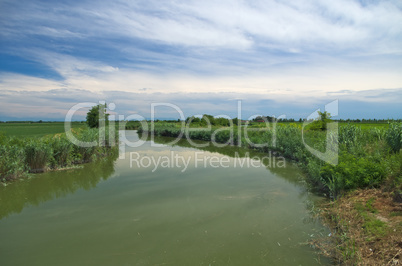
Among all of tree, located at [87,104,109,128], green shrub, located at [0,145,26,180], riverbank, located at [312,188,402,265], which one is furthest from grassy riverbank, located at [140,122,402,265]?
tree, located at [87,104,109,128]

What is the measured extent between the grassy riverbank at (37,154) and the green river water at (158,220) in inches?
20.2

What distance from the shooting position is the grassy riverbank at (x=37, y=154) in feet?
25.4

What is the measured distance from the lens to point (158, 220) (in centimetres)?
510

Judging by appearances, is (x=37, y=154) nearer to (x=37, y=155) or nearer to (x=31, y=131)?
(x=37, y=155)

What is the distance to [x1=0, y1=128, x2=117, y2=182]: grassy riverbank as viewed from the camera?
7754 millimetres

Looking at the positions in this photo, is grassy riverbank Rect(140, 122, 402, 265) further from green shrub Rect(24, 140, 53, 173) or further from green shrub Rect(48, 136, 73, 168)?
green shrub Rect(48, 136, 73, 168)

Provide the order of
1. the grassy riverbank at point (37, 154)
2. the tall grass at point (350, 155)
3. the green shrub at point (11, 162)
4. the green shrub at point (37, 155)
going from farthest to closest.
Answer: the green shrub at point (37, 155) < the grassy riverbank at point (37, 154) < the green shrub at point (11, 162) < the tall grass at point (350, 155)

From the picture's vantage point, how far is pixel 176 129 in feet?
98.0

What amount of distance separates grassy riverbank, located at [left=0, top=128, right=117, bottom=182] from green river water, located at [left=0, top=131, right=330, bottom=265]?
51 cm

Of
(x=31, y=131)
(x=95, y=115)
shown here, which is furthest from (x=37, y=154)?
(x=31, y=131)

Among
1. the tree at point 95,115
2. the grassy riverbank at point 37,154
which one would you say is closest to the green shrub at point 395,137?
the grassy riverbank at point 37,154

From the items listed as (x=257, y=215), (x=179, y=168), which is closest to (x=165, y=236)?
(x=257, y=215)

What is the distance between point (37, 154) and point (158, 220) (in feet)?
21.9

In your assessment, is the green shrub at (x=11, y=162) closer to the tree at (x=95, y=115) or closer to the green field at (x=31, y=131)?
the green field at (x=31, y=131)
